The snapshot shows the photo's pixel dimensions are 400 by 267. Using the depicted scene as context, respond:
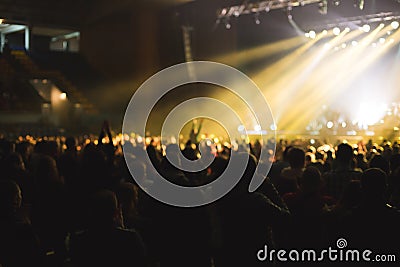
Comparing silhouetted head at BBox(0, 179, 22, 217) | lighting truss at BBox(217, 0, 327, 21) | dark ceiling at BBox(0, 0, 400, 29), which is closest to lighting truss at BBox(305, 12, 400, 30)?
lighting truss at BBox(217, 0, 327, 21)

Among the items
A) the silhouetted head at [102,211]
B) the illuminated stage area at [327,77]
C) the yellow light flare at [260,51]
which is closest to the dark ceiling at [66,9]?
the yellow light flare at [260,51]

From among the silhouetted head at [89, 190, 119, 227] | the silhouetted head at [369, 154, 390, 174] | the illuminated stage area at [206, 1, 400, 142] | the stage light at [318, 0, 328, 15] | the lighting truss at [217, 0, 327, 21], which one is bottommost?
the silhouetted head at [89, 190, 119, 227]

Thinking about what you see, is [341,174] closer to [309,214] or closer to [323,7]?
[309,214]

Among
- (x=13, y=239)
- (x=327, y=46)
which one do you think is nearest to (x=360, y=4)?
(x=327, y=46)

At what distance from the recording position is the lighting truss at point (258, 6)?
56.1 ft

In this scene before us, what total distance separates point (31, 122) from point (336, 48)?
1178cm

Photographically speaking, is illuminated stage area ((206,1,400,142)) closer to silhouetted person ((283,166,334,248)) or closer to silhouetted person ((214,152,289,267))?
silhouetted person ((283,166,334,248))

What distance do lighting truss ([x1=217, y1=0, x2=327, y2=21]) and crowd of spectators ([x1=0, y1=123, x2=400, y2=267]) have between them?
12274 millimetres

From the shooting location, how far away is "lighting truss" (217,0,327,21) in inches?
673

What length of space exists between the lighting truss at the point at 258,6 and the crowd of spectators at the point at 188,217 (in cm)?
1227

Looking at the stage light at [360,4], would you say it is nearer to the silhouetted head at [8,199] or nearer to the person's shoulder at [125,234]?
the silhouetted head at [8,199]

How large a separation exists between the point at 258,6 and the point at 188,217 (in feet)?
47.7

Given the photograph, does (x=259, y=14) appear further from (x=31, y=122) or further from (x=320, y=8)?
(x=31, y=122)

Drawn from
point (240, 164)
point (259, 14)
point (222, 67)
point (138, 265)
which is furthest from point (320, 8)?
point (138, 265)
